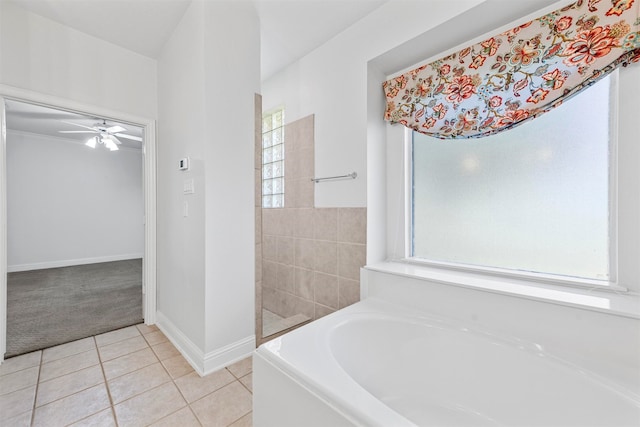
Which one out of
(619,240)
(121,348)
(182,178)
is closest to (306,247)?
(182,178)

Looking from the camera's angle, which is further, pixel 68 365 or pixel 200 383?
pixel 68 365

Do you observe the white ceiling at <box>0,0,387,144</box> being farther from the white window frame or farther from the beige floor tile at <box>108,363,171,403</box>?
the beige floor tile at <box>108,363,171,403</box>

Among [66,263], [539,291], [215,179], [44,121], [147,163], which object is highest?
[44,121]

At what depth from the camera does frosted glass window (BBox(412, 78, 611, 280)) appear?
1.27 meters

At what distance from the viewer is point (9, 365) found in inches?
69.7

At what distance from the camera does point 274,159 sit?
8.79ft

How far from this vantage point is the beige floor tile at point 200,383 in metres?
1.50

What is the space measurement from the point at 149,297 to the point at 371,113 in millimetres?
2429

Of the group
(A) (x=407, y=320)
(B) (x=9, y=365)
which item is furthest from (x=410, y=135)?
(B) (x=9, y=365)

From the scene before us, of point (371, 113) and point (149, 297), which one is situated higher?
point (371, 113)

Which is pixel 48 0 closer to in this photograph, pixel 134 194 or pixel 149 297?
pixel 149 297

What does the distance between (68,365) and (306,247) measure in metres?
1.78

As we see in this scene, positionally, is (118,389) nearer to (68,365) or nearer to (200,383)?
(200,383)

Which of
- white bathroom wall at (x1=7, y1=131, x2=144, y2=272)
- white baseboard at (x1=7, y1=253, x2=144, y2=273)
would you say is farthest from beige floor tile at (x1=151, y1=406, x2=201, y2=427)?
white bathroom wall at (x1=7, y1=131, x2=144, y2=272)
